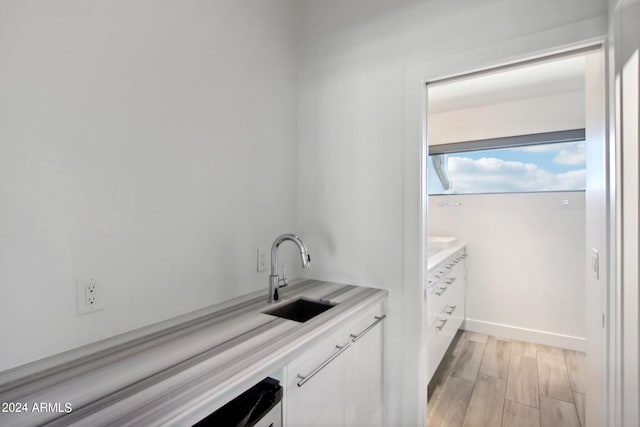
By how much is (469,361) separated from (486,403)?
23.2 inches

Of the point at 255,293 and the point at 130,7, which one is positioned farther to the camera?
the point at 255,293

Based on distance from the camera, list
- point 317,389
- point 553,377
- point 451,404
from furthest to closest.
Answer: point 553,377, point 451,404, point 317,389

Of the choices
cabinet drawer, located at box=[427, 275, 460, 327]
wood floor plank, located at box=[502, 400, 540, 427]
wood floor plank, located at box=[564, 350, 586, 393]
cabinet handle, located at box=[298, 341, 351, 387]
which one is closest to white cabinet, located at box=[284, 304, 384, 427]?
cabinet handle, located at box=[298, 341, 351, 387]

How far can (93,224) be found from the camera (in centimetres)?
99

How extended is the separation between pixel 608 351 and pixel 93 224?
6.18ft

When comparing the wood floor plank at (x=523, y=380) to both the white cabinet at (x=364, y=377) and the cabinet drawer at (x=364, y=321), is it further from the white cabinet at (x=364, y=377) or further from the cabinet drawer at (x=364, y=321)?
the cabinet drawer at (x=364, y=321)

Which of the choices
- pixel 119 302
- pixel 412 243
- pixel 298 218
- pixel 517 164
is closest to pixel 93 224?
pixel 119 302

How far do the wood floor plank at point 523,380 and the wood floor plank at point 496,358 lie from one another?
0.15ft

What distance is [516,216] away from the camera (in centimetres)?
308

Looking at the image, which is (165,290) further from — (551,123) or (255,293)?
(551,123)

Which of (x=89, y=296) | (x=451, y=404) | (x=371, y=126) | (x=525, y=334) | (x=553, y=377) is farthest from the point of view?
(x=525, y=334)

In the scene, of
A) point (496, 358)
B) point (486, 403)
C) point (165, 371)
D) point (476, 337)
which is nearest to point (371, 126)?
point (165, 371)

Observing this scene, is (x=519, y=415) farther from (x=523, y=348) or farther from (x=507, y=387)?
(x=523, y=348)

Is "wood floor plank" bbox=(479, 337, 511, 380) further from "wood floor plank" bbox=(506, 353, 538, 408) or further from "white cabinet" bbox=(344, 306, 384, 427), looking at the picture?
"white cabinet" bbox=(344, 306, 384, 427)
